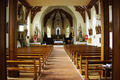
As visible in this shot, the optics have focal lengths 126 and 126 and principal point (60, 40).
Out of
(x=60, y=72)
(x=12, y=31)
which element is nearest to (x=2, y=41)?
(x=12, y=31)

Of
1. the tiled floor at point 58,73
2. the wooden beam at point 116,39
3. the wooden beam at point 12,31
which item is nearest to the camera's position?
the wooden beam at point 116,39

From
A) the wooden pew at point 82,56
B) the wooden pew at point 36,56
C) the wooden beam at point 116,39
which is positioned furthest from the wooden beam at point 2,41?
the wooden pew at point 82,56

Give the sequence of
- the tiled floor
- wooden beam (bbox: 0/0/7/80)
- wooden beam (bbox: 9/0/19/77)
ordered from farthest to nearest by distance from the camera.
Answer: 1. wooden beam (bbox: 9/0/19/77)
2. the tiled floor
3. wooden beam (bbox: 0/0/7/80)

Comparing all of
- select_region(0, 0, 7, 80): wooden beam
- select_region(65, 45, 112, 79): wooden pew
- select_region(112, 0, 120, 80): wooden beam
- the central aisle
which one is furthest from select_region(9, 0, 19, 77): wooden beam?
select_region(112, 0, 120, 80): wooden beam

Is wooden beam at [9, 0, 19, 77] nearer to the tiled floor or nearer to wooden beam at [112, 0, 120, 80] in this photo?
the tiled floor

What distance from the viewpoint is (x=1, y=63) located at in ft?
6.71

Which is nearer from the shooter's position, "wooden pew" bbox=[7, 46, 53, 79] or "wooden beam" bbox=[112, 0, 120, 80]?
"wooden beam" bbox=[112, 0, 120, 80]

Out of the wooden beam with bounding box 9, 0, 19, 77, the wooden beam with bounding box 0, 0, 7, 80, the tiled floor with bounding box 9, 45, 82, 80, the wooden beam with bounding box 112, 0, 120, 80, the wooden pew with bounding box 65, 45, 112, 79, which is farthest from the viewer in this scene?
the wooden pew with bounding box 65, 45, 112, 79

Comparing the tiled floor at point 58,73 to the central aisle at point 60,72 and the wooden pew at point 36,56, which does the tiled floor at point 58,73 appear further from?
the wooden pew at point 36,56

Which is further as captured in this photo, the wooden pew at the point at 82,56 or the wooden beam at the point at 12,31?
the wooden pew at the point at 82,56

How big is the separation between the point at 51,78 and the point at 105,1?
3.72 m

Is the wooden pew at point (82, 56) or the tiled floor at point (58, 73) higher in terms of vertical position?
the wooden pew at point (82, 56)

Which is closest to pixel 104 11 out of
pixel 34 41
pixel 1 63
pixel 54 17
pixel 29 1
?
pixel 1 63

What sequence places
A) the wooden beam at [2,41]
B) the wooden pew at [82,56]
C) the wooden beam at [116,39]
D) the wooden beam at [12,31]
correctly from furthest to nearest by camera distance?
1. the wooden pew at [82,56]
2. the wooden beam at [12,31]
3. the wooden beam at [2,41]
4. the wooden beam at [116,39]
